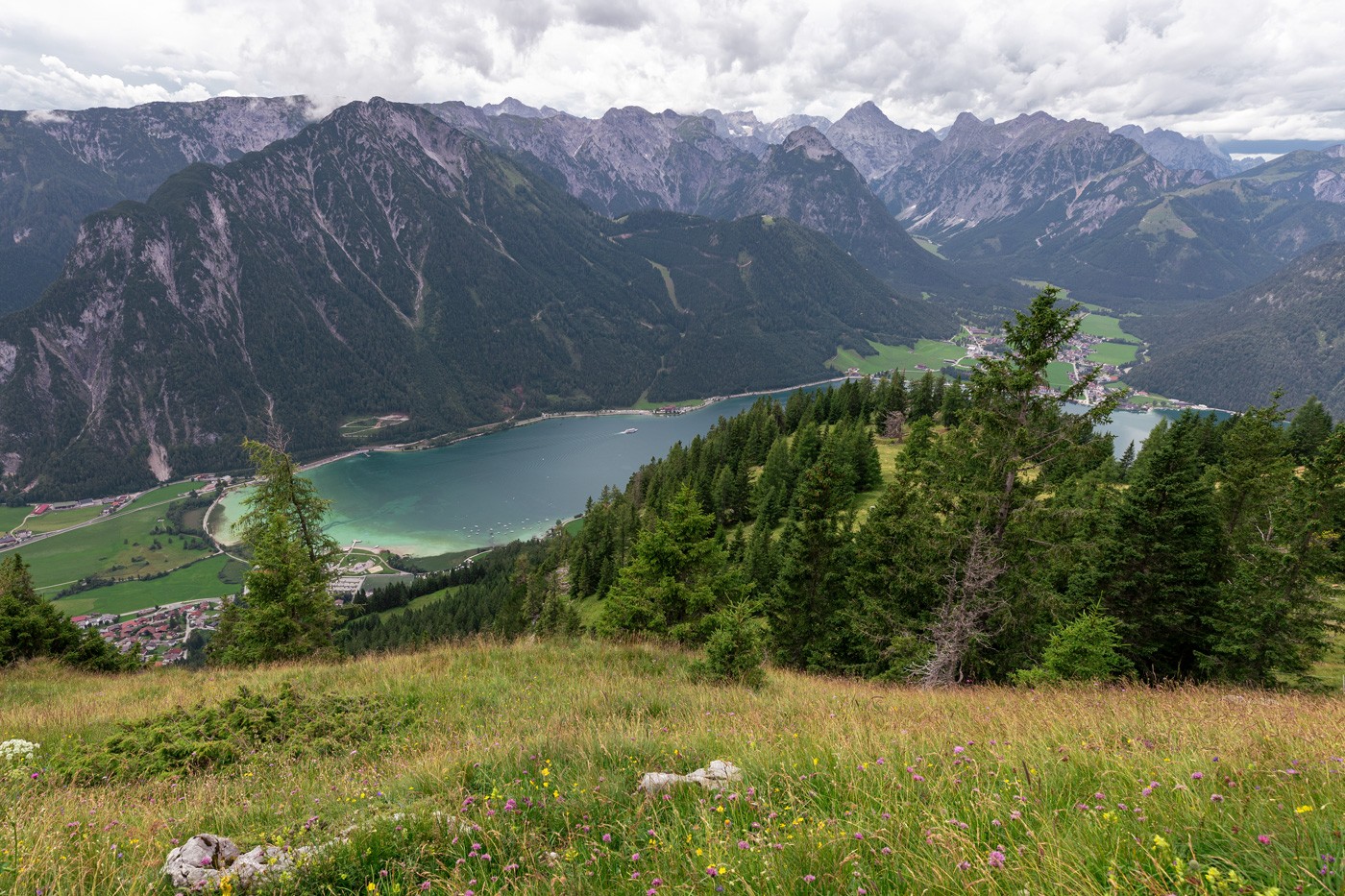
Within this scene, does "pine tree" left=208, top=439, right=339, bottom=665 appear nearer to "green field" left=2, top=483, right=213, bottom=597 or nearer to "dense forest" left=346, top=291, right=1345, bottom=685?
"dense forest" left=346, top=291, right=1345, bottom=685

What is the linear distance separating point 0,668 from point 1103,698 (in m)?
28.1

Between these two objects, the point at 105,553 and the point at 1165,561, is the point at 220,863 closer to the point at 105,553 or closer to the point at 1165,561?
the point at 1165,561

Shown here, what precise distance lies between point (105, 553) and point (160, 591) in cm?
4465

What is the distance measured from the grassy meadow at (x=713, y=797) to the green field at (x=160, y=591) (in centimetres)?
14458

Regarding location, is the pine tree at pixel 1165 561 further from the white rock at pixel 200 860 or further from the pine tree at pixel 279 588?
the pine tree at pixel 279 588

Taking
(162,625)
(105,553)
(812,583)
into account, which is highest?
(812,583)

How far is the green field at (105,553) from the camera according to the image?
5477 inches

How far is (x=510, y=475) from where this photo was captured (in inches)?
7441

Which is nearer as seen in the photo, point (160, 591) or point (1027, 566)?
point (1027, 566)

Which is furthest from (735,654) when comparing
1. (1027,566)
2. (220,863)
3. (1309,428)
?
(1309,428)

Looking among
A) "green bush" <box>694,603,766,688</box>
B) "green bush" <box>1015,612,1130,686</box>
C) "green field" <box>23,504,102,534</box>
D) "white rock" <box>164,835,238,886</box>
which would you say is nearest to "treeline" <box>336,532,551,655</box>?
"green bush" <box>694,603,766,688</box>

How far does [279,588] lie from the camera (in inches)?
914

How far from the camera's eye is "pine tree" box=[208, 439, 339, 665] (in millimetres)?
22359

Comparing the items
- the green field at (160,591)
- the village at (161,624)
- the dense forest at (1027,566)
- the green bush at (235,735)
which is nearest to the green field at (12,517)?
the green field at (160,591)
